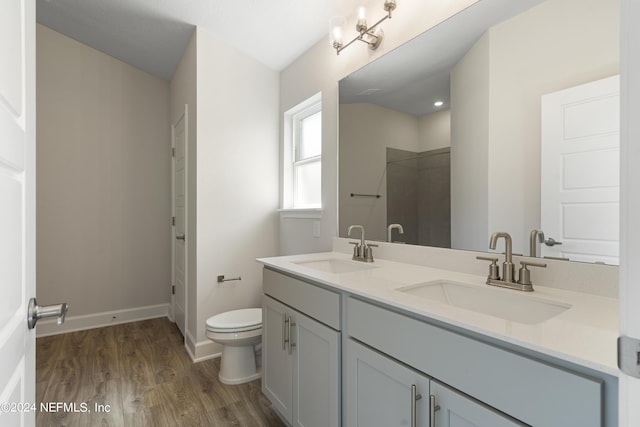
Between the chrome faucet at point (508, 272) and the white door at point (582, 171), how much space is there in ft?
0.36

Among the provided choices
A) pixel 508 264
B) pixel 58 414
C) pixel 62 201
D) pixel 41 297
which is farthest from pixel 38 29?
pixel 508 264

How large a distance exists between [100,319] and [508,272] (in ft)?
12.0

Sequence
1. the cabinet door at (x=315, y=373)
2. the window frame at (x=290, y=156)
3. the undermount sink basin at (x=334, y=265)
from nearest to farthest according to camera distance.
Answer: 1. the cabinet door at (x=315, y=373)
2. the undermount sink basin at (x=334, y=265)
3. the window frame at (x=290, y=156)

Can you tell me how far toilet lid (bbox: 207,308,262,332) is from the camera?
2082mm

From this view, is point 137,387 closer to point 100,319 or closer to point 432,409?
point 100,319

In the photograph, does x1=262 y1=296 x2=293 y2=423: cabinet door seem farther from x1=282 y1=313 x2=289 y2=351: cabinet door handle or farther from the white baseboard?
the white baseboard

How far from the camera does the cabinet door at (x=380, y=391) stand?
0.94m

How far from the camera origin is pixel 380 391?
3.52 ft

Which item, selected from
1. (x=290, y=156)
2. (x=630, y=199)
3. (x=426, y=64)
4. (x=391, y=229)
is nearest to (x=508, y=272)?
(x=391, y=229)

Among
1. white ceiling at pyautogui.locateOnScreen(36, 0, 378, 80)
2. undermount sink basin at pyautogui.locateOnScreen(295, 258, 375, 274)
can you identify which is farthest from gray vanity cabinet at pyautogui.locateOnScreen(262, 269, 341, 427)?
white ceiling at pyautogui.locateOnScreen(36, 0, 378, 80)

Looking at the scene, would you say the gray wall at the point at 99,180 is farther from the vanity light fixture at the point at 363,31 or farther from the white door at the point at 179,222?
the vanity light fixture at the point at 363,31

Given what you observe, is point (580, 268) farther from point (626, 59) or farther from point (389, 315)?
point (626, 59)

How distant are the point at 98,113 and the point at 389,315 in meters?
3.56

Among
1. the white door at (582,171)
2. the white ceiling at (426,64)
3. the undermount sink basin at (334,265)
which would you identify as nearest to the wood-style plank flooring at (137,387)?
the undermount sink basin at (334,265)
